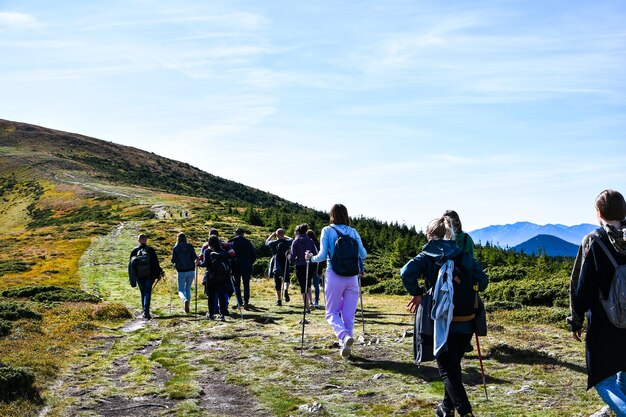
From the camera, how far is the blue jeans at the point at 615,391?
5.67 metres

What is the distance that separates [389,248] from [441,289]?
34.2m

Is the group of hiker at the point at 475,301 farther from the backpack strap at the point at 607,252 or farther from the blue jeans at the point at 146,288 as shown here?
the blue jeans at the point at 146,288

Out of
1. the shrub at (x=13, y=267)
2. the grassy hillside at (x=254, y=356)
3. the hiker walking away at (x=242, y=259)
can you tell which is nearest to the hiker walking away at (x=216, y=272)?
the grassy hillside at (x=254, y=356)

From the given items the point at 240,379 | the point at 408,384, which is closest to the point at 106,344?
the point at 240,379

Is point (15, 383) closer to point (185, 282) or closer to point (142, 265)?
point (142, 265)

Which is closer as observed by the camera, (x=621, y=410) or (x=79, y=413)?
(x=621, y=410)

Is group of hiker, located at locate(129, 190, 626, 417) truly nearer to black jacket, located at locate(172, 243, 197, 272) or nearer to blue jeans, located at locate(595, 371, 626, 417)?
blue jeans, located at locate(595, 371, 626, 417)

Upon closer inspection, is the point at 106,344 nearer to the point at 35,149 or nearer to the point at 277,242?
the point at 277,242

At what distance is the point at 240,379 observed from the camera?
1030 centimetres

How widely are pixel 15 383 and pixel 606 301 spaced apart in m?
8.45

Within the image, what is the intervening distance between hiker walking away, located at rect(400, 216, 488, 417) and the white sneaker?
379 centimetres

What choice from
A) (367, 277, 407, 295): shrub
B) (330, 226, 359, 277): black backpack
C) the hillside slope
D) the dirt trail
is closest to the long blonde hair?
the dirt trail

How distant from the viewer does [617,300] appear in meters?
5.63

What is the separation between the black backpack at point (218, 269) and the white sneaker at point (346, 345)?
6.95 meters
